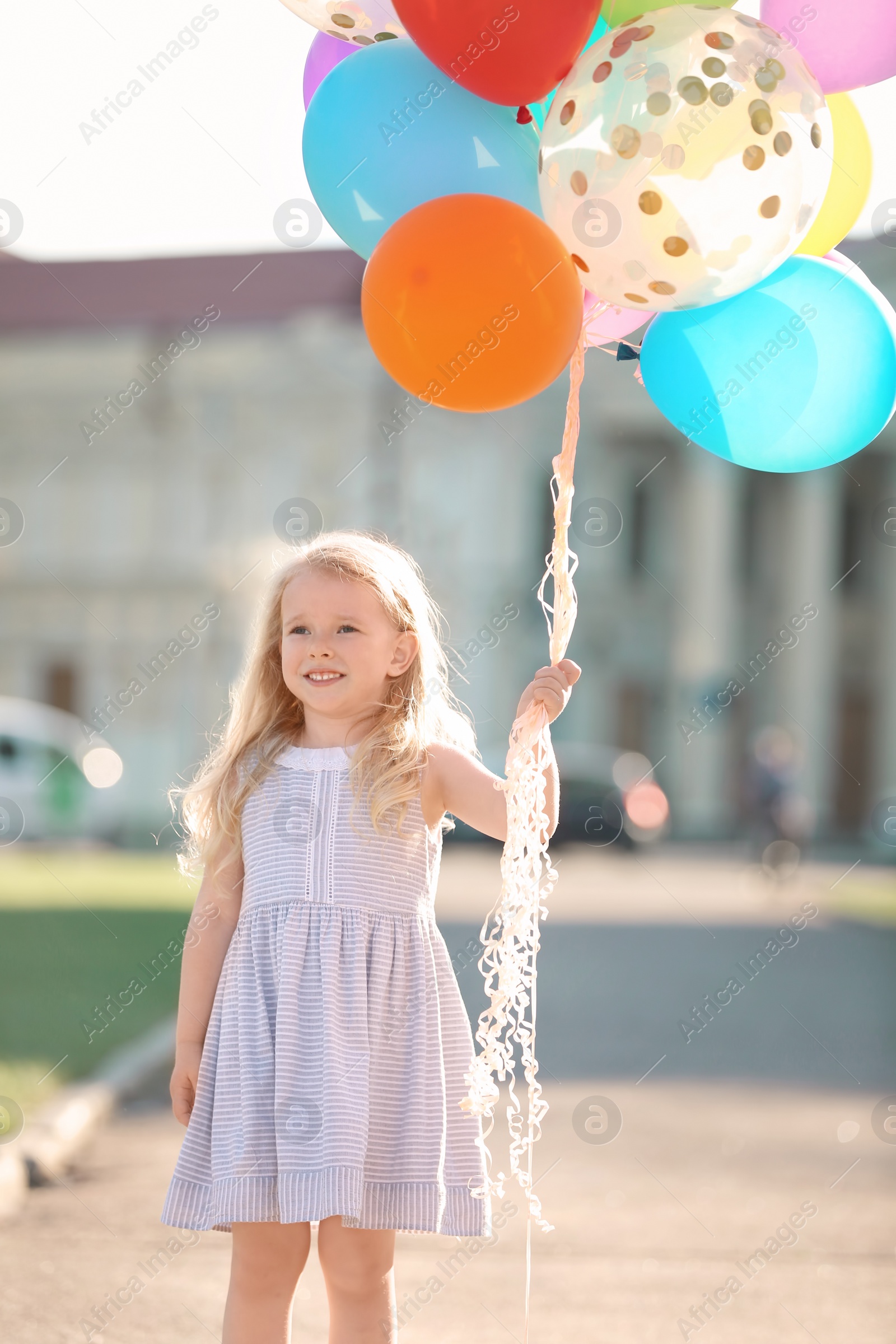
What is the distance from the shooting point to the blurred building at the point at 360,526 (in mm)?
30266

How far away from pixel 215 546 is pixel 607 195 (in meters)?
29.3

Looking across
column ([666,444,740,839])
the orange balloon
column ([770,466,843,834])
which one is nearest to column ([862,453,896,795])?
column ([770,466,843,834])

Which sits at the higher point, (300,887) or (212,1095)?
(300,887)

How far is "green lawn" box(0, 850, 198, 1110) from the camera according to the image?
6.13 meters

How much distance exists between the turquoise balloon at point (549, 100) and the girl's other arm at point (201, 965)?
5.37 ft

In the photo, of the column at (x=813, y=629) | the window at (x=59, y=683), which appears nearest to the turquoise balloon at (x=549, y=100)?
the column at (x=813, y=629)

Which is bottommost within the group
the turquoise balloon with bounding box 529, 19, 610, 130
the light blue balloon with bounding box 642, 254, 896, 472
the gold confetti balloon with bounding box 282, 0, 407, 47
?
the light blue balloon with bounding box 642, 254, 896, 472

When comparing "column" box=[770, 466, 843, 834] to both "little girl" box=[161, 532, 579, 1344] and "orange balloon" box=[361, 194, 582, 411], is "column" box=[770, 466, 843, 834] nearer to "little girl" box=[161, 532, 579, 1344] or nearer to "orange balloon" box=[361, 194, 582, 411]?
"little girl" box=[161, 532, 579, 1344]

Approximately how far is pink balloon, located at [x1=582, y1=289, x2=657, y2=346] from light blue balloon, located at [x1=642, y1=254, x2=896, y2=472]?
0.16 metres

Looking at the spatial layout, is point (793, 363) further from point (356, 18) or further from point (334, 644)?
point (356, 18)

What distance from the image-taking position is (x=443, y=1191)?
260 centimetres

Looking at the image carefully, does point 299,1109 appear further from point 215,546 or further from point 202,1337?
point 215,546

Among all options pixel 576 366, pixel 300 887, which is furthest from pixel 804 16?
pixel 300 887

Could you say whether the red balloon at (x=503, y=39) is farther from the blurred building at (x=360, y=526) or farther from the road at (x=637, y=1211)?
the blurred building at (x=360, y=526)
